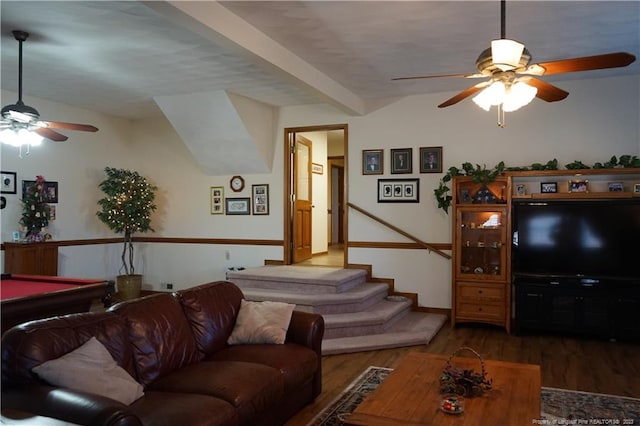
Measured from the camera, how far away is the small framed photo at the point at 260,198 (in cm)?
729

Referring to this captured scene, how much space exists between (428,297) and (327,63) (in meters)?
3.33

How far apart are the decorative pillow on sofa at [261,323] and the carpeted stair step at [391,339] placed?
1357mm

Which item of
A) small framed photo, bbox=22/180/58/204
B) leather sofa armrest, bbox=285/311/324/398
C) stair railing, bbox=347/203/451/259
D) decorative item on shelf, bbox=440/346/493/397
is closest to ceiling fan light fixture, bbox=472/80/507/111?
decorative item on shelf, bbox=440/346/493/397

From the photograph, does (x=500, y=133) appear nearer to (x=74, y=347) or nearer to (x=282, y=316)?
(x=282, y=316)

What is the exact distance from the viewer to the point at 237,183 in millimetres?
7488

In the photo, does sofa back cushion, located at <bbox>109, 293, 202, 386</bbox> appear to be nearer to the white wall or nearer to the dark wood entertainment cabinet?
the dark wood entertainment cabinet

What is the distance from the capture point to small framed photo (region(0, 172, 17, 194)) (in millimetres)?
6105

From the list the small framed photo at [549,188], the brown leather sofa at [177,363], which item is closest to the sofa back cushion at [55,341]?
the brown leather sofa at [177,363]

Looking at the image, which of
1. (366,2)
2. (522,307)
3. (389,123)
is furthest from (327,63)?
(522,307)

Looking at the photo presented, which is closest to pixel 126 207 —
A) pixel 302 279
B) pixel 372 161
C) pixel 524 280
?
pixel 302 279

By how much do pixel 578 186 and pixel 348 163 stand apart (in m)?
2.90

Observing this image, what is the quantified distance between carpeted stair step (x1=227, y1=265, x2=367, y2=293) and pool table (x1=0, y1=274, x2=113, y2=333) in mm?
2071

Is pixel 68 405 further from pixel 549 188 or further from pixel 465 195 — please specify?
pixel 549 188

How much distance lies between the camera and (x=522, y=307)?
5.39m
